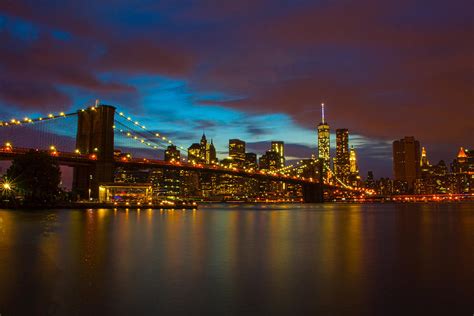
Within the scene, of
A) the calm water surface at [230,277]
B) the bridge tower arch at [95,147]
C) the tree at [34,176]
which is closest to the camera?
the calm water surface at [230,277]

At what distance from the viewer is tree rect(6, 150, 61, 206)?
168 feet

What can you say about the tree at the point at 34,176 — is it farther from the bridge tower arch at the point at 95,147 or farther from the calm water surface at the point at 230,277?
the calm water surface at the point at 230,277

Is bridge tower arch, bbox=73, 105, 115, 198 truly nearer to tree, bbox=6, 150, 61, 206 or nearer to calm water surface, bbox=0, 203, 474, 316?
tree, bbox=6, 150, 61, 206

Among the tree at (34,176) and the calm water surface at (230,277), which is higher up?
the tree at (34,176)

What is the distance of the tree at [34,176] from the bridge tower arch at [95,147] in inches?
303

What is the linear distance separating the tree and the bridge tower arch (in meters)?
7.69

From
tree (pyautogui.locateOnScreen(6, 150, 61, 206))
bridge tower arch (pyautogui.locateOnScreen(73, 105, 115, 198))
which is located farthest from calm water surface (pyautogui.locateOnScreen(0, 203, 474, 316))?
bridge tower arch (pyautogui.locateOnScreen(73, 105, 115, 198))

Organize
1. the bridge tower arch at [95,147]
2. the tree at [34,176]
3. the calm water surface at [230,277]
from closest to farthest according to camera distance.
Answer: the calm water surface at [230,277] < the tree at [34,176] < the bridge tower arch at [95,147]

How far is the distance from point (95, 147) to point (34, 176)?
43.2 ft

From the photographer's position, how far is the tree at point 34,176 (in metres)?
51.1

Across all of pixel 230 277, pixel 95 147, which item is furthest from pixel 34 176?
pixel 230 277

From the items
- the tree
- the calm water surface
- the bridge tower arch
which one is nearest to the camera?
the calm water surface

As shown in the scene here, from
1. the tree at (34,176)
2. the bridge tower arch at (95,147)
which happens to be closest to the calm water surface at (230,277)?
the tree at (34,176)

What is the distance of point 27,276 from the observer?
11844 mm
